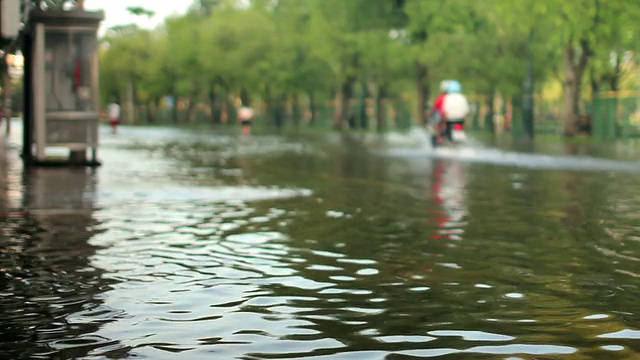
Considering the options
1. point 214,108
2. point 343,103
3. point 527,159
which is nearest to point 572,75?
point 527,159

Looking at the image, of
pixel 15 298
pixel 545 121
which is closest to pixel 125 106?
pixel 545 121

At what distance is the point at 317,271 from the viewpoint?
900 cm

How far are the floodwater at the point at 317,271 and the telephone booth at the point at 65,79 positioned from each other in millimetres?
4282

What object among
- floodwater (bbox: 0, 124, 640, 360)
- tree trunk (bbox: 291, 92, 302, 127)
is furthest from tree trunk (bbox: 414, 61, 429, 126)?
floodwater (bbox: 0, 124, 640, 360)

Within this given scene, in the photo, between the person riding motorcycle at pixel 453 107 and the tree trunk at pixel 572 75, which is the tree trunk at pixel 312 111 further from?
the person riding motorcycle at pixel 453 107

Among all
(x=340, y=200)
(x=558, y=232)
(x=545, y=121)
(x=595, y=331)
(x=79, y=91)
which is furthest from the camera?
(x=545, y=121)

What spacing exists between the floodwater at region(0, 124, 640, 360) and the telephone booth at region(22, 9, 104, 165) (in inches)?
169

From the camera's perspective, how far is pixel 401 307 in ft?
23.9

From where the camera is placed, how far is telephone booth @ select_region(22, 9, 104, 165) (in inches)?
888

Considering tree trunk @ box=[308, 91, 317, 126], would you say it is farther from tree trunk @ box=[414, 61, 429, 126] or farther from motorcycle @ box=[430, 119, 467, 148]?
motorcycle @ box=[430, 119, 467, 148]

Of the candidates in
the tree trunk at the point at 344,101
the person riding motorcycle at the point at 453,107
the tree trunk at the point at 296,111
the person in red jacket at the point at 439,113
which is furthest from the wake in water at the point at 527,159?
the tree trunk at the point at 296,111

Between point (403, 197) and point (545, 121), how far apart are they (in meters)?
46.9

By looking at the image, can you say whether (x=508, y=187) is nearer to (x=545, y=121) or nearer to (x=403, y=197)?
(x=403, y=197)

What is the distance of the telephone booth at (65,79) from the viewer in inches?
888
